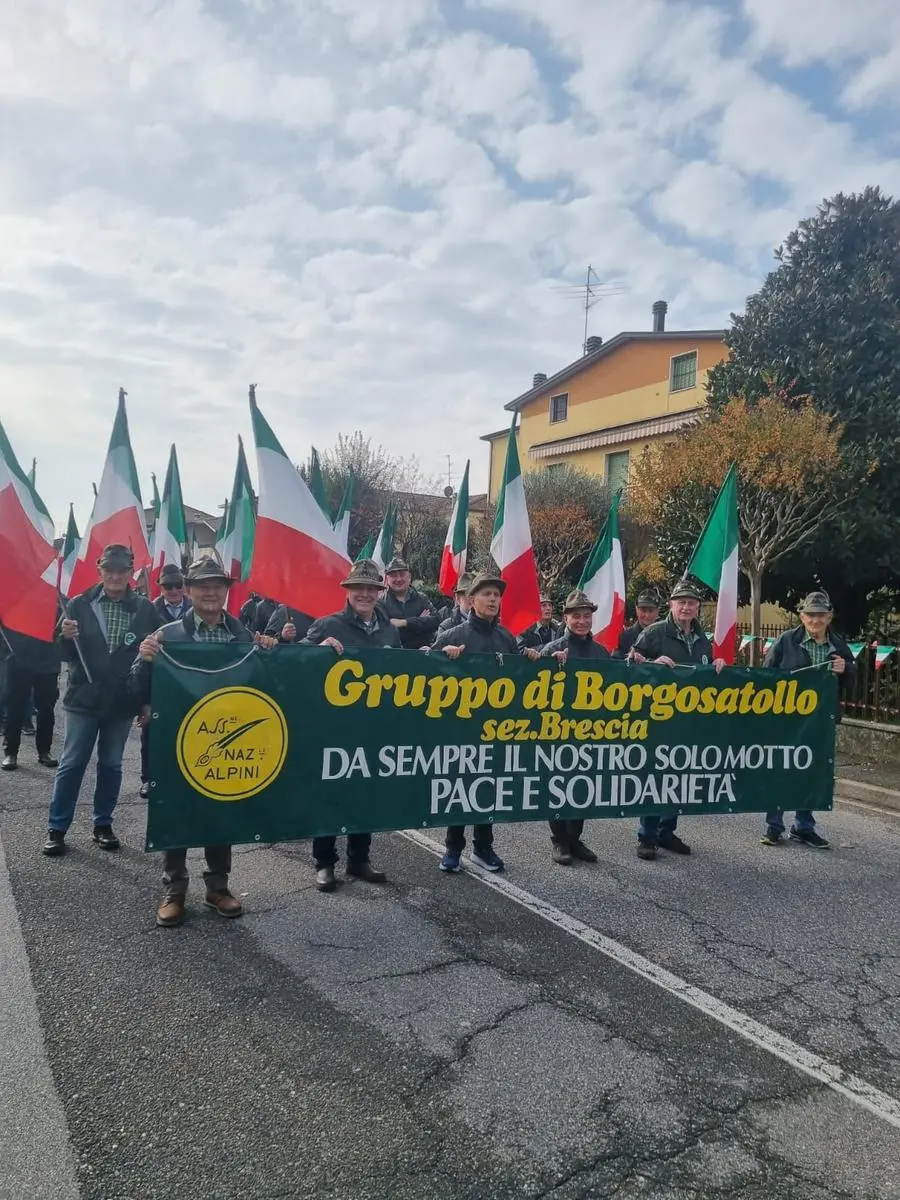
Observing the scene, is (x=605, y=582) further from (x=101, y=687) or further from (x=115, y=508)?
(x=101, y=687)

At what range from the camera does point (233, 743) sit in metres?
4.41

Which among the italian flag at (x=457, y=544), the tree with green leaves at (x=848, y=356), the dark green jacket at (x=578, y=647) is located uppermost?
the tree with green leaves at (x=848, y=356)

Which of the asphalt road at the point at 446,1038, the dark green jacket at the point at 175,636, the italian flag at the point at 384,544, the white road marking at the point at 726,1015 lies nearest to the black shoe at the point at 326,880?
the asphalt road at the point at 446,1038

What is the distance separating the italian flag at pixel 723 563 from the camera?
663cm

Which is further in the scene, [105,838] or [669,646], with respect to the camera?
[669,646]

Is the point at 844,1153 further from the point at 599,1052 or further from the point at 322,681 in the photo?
the point at 322,681

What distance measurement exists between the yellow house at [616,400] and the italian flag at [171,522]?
1869cm

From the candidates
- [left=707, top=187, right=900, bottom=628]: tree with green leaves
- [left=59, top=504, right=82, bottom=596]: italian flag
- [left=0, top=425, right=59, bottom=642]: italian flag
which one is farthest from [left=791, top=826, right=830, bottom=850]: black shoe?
[left=59, top=504, right=82, bottom=596]: italian flag

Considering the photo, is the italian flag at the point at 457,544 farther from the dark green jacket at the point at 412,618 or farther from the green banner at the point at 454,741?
the green banner at the point at 454,741

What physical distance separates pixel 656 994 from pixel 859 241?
13.3m

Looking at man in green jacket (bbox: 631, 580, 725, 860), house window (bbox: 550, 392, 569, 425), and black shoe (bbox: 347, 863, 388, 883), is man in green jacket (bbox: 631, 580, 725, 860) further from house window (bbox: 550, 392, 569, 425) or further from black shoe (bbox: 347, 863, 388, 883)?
house window (bbox: 550, 392, 569, 425)

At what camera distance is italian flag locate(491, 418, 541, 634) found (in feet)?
20.6

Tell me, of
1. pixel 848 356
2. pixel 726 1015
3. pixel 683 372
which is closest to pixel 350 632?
pixel 726 1015

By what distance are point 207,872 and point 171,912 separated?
32cm
